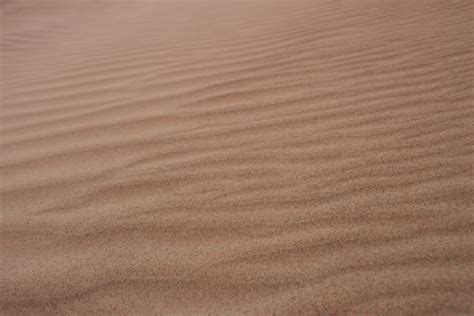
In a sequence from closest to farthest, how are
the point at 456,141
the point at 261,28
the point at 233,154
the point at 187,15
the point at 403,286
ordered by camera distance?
the point at 403,286 < the point at 456,141 < the point at 233,154 < the point at 261,28 < the point at 187,15

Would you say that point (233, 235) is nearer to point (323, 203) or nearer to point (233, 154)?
point (323, 203)

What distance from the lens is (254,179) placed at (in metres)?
1.36

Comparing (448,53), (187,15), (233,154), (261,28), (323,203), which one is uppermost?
(187,15)

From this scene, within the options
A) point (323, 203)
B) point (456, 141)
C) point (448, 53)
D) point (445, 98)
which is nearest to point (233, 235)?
point (323, 203)

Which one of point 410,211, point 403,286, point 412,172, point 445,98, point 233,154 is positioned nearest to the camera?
point 403,286

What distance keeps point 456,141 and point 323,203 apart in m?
0.65

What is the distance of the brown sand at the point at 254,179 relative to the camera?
98cm

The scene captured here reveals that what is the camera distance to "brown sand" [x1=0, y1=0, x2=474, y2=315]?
980 millimetres

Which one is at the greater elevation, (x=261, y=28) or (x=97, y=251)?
(x=261, y=28)

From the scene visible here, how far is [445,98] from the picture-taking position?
1688mm

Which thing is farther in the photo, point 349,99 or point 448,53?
point 448,53

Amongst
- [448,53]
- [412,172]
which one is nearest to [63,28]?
[448,53]

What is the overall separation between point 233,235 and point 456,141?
0.97 metres

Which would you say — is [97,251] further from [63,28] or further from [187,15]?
[63,28]
